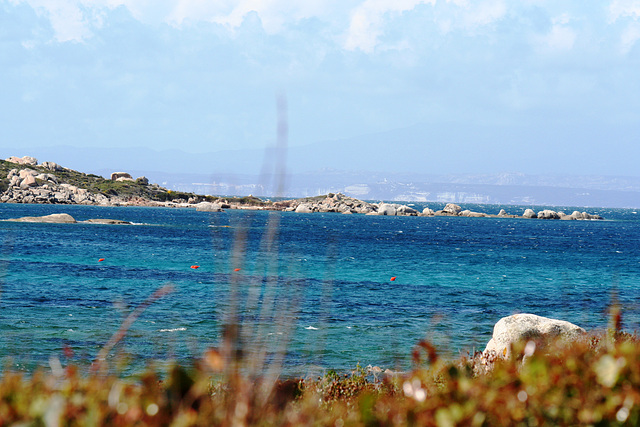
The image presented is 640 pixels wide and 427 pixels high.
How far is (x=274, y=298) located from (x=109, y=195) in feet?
499

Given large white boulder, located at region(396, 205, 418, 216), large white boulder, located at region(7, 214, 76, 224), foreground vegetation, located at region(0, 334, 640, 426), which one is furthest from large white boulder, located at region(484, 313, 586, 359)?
large white boulder, located at region(396, 205, 418, 216)

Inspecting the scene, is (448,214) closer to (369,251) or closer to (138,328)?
(369,251)

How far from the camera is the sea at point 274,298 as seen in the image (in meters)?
5.45

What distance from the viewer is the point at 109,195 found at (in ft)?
541

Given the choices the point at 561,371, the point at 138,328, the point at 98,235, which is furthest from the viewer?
the point at 98,235

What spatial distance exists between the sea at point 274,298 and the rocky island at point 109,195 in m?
87.3

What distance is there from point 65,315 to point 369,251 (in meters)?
39.4

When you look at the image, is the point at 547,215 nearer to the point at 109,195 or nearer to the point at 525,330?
the point at 109,195

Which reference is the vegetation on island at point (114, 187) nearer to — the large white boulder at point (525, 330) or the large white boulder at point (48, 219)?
the large white boulder at point (48, 219)

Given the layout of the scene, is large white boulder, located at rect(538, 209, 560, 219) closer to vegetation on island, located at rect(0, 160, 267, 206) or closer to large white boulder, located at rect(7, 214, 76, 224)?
vegetation on island, located at rect(0, 160, 267, 206)

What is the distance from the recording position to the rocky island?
487ft

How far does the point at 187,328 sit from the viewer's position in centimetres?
2064

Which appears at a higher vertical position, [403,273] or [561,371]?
[561,371]

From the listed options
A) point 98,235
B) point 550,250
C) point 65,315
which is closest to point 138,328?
point 65,315
